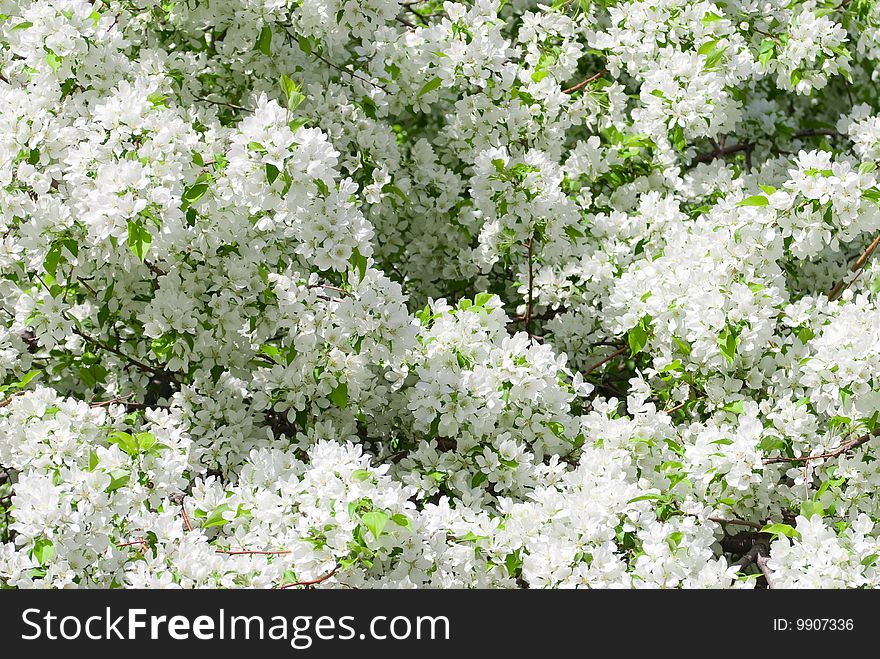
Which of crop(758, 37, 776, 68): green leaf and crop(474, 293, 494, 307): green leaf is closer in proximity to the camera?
crop(474, 293, 494, 307): green leaf

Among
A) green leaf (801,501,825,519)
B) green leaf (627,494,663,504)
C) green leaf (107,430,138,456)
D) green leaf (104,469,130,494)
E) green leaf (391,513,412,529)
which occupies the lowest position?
green leaf (391,513,412,529)

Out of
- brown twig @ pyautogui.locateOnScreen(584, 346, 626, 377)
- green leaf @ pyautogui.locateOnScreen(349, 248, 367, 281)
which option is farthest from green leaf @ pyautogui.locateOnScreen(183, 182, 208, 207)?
brown twig @ pyautogui.locateOnScreen(584, 346, 626, 377)

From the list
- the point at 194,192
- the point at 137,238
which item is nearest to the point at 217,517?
the point at 137,238

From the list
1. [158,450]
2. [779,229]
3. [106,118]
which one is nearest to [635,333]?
[779,229]

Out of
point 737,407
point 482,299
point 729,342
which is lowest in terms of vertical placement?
point 737,407

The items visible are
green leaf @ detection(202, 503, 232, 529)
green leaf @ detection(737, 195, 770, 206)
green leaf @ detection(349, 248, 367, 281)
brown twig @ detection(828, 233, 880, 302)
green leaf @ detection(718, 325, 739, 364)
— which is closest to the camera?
green leaf @ detection(202, 503, 232, 529)

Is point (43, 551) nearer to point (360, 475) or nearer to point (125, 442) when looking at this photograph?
point (125, 442)

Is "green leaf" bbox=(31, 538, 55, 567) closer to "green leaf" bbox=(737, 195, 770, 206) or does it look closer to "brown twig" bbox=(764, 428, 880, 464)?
"brown twig" bbox=(764, 428, 880, 464)

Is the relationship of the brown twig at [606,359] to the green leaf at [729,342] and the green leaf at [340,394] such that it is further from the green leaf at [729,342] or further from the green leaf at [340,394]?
the green leaf at [340,394]

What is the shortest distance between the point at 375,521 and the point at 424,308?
1420 mm

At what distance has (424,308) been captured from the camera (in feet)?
13.7

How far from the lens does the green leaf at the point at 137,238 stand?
11.0 feet

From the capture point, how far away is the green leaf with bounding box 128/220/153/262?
3.35 metres

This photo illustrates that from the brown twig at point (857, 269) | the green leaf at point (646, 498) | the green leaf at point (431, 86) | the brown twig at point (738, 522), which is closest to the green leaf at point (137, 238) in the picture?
the green leaf at point (431, 86)
